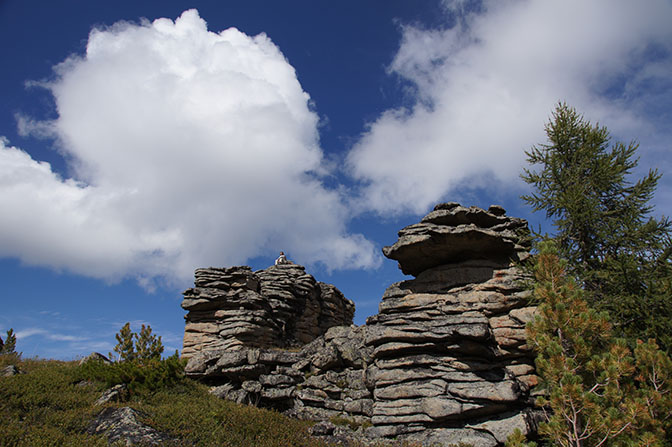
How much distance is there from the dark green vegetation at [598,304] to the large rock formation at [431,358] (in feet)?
7.41

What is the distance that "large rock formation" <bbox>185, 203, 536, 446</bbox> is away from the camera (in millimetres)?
14969

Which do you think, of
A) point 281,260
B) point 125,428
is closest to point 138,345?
point 125,428

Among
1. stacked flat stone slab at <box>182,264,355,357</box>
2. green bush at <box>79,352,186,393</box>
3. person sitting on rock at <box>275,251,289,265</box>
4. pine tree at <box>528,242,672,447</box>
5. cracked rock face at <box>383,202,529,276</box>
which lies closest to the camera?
pine tree at <box>528,242,672,447</box>

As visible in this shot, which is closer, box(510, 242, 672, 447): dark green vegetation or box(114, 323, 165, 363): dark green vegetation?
box(510, 242, 672, 447): dark green vegetation

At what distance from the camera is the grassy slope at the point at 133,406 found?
11.1 metres

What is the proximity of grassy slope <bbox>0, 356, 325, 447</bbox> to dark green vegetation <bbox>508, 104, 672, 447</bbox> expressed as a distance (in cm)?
890

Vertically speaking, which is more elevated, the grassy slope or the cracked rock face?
the cracked rock face

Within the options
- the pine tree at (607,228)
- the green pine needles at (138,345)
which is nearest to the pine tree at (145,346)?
the green pine needles at (138,345)

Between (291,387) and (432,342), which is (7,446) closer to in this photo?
(291,387)

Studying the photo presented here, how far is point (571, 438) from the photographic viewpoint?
9930mm

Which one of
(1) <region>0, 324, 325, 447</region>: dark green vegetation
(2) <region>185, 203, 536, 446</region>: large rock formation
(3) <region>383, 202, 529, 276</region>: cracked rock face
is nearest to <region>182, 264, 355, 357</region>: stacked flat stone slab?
(2) <region>185, 203, 536, 446</region>: large rock formation

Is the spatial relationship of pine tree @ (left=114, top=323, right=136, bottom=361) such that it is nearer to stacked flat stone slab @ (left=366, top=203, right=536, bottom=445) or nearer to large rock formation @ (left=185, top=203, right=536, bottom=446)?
large rock formation @ (left=185, top=203, right=536, bottom=446)

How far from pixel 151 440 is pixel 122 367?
7.10m

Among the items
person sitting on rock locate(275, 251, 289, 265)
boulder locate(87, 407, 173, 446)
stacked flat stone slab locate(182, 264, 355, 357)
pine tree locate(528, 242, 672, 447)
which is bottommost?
boulder locate(87, 407, 173, 446)
